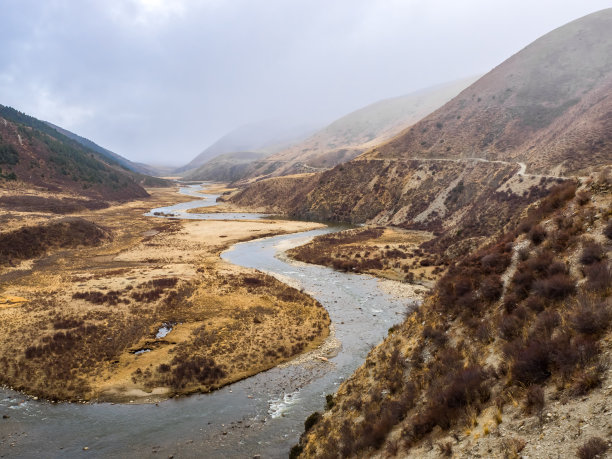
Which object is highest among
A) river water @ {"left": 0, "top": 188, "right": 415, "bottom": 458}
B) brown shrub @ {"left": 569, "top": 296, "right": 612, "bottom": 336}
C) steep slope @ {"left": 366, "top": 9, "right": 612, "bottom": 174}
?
steep slope @ {"left": 366, "top": 9, "right": 612, "bottom": 174}

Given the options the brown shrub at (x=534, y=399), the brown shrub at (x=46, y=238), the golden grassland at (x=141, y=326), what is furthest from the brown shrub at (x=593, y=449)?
the brown shrub at (x=46, y=238)

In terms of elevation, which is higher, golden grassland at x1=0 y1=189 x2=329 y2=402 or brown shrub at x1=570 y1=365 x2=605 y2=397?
brown shrub at x1=570 y1=365 x2=605 y2=397

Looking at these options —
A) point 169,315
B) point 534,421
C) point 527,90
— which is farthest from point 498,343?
point 527,90

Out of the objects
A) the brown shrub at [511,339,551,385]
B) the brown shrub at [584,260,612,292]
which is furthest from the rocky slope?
the brown shrub at [511,339,551,385]

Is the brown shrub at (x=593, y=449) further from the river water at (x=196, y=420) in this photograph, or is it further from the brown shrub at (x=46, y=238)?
the brown shrub at (x=46, y=238)

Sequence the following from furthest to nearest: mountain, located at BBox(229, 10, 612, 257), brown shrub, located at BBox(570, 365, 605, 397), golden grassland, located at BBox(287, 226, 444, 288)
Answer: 1. mountain, located at BBox(229, 10, 612, 257)
2. golden grassland, located at BBox(287, 226, 444, 288)
3. brown shrub, located at BBox(570, 365, 605, 397)

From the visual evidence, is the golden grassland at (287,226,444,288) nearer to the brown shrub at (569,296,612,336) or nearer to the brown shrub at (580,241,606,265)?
the brown shrub at (580,241,606,265)

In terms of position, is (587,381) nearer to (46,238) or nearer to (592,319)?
(592,319)

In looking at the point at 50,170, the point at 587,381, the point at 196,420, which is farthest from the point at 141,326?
the point at 50,170
